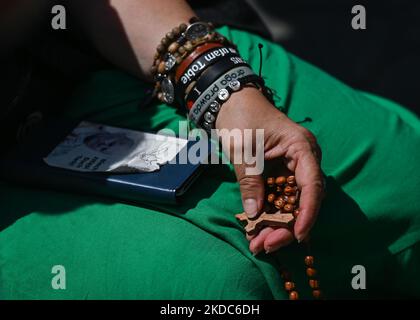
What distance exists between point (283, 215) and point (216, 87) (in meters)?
0.27

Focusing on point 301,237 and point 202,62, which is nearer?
point 301,237

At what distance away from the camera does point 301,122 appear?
4.25 ft

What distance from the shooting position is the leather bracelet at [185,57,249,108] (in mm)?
1231

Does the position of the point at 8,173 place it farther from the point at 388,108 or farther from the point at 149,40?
the point at 388,108

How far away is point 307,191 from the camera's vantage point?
1.09 metres

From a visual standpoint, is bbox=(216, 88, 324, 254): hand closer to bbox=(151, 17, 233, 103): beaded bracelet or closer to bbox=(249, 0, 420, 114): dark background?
bbox=(151, 17, 233, 103): beaded bracelet

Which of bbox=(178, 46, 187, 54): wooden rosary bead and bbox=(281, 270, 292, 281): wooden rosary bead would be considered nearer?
bbox=(281, 270, 292, 281): wooden rosary bead

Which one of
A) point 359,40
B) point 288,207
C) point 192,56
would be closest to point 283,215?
point 288,207

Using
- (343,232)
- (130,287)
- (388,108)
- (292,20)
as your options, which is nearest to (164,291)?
(130,287)

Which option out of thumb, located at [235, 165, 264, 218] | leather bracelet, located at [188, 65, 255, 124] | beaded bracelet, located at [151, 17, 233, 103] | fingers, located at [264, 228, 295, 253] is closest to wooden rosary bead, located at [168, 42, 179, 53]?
beaded bracelet, located at [151, 17, 233, 103]

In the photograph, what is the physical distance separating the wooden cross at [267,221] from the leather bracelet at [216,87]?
8.9 inches

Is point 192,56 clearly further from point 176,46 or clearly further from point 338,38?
point 338,38

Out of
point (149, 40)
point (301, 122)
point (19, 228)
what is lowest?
point (19, 228)
